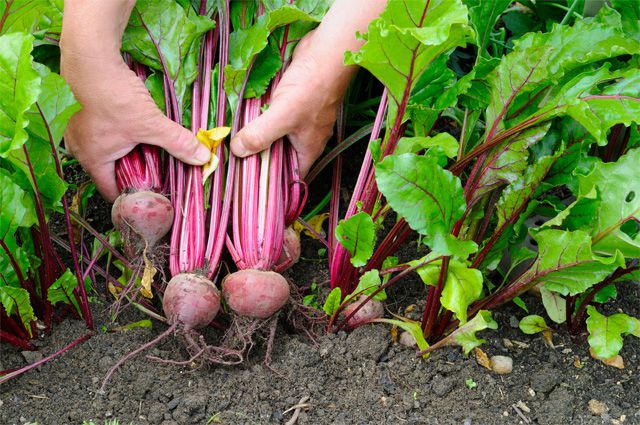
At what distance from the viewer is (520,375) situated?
166 centimetres

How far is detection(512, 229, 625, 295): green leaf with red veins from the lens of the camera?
4.75ft

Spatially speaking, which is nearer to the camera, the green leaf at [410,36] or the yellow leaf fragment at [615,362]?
the green leaf at [410,36]

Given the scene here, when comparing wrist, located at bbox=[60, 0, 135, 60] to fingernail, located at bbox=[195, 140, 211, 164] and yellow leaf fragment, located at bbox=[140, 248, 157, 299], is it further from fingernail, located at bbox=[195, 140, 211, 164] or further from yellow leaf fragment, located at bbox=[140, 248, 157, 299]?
yellow leaf fragment, located at bbox=[140, 248, 157, 299]

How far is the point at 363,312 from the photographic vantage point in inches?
67.9

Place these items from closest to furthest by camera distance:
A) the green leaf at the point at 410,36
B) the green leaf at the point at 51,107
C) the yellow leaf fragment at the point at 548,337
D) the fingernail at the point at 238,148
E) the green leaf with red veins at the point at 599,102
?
the green leaf at the point at 410,36 → the green leaf with red veins at the point at 599,102 → the green leaf at the point at 51,107 → the yellow leaf fragment at the point at 548,337 → the fingernail at the point at 238,148

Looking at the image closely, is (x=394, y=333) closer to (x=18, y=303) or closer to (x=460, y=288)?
(x=460, y=288)

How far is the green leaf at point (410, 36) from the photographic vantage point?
4.28 ft

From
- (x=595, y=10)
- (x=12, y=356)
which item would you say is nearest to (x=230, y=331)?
(x=12, y=356)

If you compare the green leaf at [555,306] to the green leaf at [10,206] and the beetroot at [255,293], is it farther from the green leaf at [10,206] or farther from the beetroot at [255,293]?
the green leaf at [10,206]

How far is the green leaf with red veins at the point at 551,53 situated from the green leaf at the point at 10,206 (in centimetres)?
105

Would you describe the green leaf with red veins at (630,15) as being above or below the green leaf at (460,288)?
above

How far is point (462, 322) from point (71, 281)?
86 cm

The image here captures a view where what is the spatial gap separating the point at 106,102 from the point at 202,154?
0.87ft

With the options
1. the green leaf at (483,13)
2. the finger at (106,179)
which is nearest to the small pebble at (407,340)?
the green leaf at (483,13)
